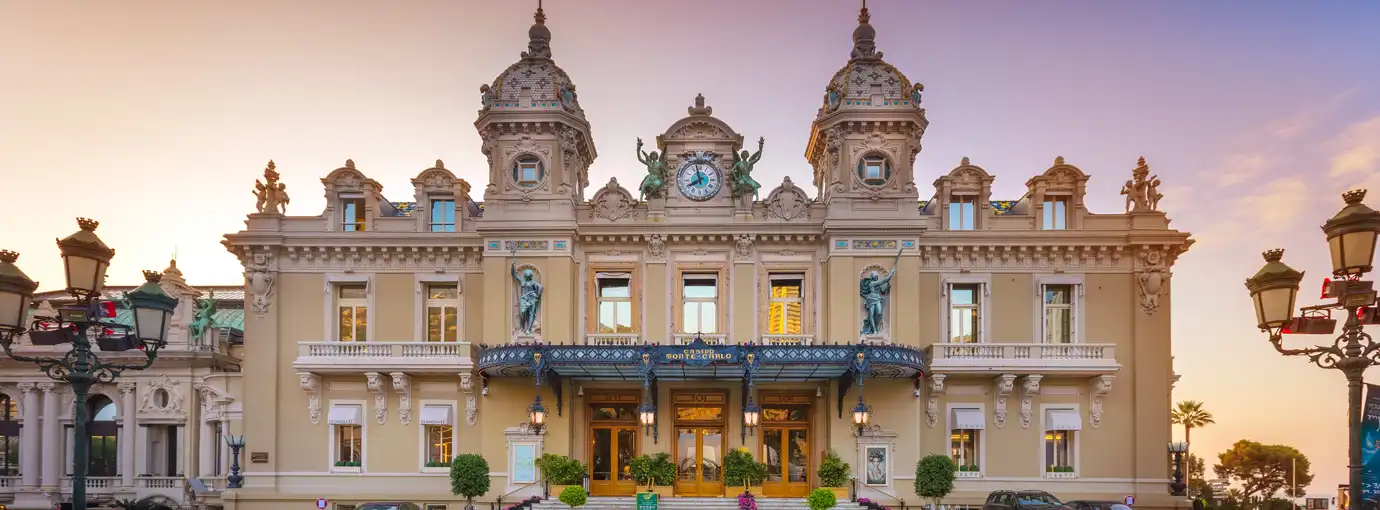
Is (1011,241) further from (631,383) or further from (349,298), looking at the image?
(349,298)

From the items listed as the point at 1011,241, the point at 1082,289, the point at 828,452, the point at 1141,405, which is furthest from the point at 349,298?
the point at 1141,405

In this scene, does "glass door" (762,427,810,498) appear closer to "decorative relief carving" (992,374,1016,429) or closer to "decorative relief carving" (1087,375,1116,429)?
"decorative relief carving" (992,374,1016,429)

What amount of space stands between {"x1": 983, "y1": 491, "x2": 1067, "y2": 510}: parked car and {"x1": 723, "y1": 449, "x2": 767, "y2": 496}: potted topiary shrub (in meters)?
6.80

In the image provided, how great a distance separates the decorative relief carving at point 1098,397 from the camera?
29312 mm

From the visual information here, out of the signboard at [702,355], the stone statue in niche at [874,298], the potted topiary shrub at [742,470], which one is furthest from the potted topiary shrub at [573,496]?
the stone statue in niche at [874,298]

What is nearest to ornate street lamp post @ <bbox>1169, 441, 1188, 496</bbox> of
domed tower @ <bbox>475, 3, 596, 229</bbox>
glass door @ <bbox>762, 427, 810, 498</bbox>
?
glass door @ <bbox>762, 427, 810, 498</bbox>

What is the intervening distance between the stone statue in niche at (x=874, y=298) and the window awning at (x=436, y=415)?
13.8 metres

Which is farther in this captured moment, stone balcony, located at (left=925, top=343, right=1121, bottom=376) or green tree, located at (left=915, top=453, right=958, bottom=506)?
stone balcony, located at (left=925, top=343, right=1121, bottom=376)

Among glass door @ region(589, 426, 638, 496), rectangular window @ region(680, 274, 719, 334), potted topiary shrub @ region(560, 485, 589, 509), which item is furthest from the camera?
rectangular window @ region(680, 274, 719, 334)

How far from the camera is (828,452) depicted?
28.8 metres

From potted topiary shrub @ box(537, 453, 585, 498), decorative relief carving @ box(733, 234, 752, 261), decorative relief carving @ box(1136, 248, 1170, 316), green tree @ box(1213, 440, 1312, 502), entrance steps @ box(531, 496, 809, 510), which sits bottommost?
green tree @ box(1213, 440, 1312, 502)

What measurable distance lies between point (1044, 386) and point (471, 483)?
18.4m

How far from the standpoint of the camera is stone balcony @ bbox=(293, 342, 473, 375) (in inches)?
1164

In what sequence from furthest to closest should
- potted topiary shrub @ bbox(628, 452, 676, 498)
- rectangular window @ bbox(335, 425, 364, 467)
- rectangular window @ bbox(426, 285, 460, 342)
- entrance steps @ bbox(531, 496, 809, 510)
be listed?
rectangular window @ bbox(426, 285, 460, 342) < rectangular window @ bbox(335, 425, 364, 467) < potted topiary shrub @ bbox(628, 452, 676, 498) < entrance steps @ bbox(531, 496, 809, 510)
